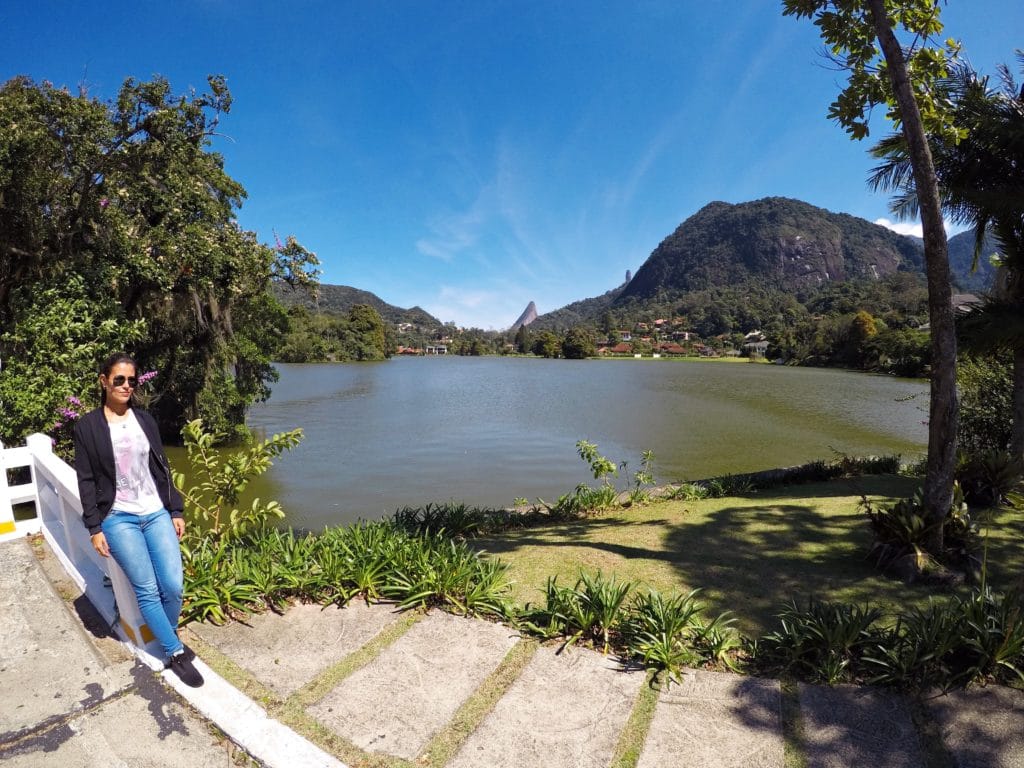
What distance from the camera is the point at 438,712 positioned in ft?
8.14

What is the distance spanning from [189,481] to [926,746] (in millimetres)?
12144

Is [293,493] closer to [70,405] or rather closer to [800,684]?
[70,405]

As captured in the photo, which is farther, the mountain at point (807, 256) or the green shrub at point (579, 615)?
the mountain at point (807, 256)

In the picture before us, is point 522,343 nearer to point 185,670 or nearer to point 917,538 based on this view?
point 917,538

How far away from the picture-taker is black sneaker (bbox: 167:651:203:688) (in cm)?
256

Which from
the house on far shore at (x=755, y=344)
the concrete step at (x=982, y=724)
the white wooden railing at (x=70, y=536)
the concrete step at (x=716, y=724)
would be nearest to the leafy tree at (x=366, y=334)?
the house on far shore at (x=755, y=344)

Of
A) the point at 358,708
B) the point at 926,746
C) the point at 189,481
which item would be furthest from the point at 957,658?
the point at 189,481

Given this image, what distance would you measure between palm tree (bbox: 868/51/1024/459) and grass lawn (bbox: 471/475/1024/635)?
2150mm

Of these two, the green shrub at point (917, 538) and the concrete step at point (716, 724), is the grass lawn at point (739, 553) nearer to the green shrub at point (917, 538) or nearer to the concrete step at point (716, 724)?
the green shrub at point (917, 538)

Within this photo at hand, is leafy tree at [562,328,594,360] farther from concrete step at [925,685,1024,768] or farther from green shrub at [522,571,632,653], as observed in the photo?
concrete step at [925,685,1024,768]

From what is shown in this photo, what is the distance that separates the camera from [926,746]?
7.28 feet

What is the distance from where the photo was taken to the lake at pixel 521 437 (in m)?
10.5

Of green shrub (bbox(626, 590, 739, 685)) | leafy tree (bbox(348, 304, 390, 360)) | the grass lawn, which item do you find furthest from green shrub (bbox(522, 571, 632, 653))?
leafy tree (bbox(348, 304, 390, 360))

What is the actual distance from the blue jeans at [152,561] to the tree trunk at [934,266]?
4886mm
